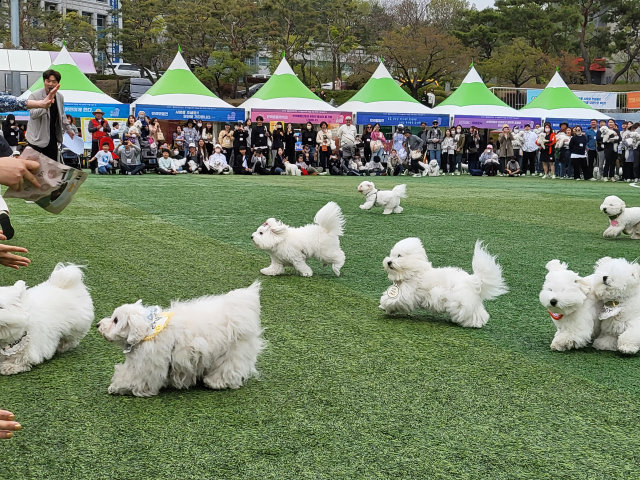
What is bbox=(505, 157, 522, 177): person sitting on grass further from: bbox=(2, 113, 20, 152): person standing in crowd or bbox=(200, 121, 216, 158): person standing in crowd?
bbox=(2, 113, 20, 152): person standing in crowd

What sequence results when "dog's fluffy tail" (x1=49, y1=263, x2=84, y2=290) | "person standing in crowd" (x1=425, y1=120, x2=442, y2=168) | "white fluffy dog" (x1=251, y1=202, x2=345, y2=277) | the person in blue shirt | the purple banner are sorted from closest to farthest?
"dog's fluffy tail" (x1=49, y1=263, x2=84, y2=290)
"white fluffy dog" (x1=251, y1=202, x2=345, y2=277)
the person in blue shirt
"person standing in crowd" (x1=425, y1=120, x2=442, y2=168)
the purple banner

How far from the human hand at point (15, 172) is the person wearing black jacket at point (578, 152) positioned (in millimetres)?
20125

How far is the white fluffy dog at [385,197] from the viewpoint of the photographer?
11312mm

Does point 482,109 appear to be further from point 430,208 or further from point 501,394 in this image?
point 501,394

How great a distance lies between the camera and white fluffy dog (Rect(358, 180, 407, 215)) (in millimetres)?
11312

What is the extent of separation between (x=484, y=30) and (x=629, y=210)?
4087cm

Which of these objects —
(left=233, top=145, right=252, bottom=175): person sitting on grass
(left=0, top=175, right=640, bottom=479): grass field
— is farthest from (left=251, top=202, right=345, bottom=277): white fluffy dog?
(left=233, top=145, right=252, bottom=175): person sitting on grass

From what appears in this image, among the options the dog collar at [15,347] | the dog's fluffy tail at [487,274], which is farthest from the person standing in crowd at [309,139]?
the dog collar at [15,347]

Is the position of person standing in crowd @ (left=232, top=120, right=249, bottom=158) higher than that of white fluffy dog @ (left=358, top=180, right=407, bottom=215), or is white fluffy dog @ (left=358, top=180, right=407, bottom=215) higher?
person standing in crowd @ (left=232, top=120, right=249, bottom=158)

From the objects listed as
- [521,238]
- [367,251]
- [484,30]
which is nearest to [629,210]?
[521,238]

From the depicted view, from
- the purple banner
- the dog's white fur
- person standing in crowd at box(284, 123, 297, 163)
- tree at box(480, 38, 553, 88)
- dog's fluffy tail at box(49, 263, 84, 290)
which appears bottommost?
the dog's white fur

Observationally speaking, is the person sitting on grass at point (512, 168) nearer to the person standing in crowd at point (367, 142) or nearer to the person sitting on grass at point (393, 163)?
the person sitting on grass at point (393, 163)

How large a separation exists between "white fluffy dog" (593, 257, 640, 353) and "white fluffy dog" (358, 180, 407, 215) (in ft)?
22.9

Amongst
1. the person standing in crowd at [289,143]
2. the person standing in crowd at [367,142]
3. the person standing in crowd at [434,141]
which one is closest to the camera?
the person standing in crowd at [289,143]
